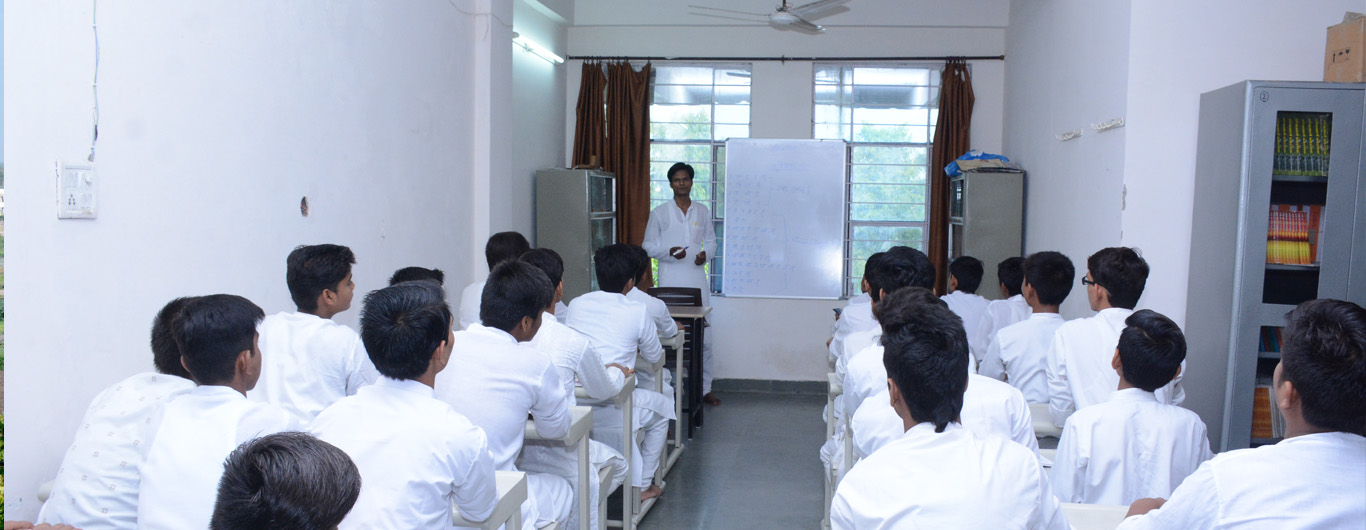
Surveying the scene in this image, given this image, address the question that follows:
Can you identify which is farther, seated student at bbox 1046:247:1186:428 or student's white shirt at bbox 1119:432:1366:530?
seated student at bbox 1046:247:1186:428

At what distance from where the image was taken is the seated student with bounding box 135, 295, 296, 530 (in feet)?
5.64

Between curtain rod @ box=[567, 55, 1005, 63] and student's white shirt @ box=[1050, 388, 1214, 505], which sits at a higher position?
curtain rod @ box=[567, 55, 1005, 63]

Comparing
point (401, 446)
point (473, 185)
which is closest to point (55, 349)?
point (401, 446)

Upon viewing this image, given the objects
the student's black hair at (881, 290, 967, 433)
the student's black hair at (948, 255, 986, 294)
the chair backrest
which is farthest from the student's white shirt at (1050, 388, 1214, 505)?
the chair backrest

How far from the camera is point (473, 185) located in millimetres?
5172

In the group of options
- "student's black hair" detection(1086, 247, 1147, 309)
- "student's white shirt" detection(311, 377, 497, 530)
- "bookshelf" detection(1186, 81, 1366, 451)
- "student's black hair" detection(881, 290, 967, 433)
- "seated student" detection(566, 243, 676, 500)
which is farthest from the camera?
"seated student" detection(566, 243, 676, 500)

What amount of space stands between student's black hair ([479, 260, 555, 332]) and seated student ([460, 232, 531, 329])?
129 cm

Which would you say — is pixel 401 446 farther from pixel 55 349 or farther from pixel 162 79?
pixel 162 79

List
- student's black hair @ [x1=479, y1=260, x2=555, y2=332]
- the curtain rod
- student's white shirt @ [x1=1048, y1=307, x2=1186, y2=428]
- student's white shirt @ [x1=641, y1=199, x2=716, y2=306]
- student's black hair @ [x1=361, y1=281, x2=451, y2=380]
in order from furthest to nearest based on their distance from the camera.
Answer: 1. the curtain rod
2. student's white shirt @ [x1=641, y1=199, x2=716, y2=306]
3. student's white shirt @ [x1=1048, y1=307, x2=1186, y2=428]
4. student's black hair @ [x1=479, y1=260, x2=555, y2=332]
5. student's black hair @ [x1=361, y1=281, x2=451, y2=380]

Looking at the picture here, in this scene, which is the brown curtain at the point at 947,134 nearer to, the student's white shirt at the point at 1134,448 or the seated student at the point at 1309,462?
the student's white shirt at the point at 1134,448

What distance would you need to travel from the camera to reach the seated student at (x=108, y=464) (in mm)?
1870

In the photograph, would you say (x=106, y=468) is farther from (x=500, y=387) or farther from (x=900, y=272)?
(x=900, y=272)

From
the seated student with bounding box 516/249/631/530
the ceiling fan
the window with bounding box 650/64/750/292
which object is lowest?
the seated student with bounding box 516/249/631/530

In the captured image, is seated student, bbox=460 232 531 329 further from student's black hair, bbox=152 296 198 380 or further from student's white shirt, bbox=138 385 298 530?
student's white shirt, bbox=138 385 298 530
